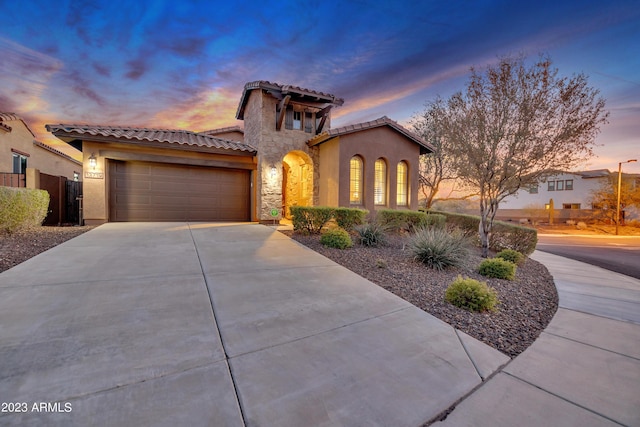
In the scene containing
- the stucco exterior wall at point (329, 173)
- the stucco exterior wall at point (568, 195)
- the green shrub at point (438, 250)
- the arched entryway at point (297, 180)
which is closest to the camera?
the green shrub at point (438, 250)

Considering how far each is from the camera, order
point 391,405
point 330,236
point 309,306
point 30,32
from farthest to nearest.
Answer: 1. point 30,32
2. point 330,236
3. point 309,306
4. point 391,405

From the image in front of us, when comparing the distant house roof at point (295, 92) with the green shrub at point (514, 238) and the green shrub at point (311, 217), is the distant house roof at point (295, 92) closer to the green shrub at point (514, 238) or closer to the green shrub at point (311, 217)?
the green shrub at point (311, 217)

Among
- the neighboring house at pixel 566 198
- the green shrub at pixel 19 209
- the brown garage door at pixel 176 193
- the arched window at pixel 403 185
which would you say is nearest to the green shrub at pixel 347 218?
the arched window at pixel 403 185

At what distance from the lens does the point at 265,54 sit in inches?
410

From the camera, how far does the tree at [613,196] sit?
21344 millimetres

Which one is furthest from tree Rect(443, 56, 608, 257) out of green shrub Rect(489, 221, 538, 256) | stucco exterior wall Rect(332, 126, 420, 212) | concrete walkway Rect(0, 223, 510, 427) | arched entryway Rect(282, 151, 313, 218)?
arched entryway Rect(282, 151, 313, 218)

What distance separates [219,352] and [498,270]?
5327mm

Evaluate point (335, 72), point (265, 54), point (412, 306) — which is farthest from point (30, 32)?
point (412, 306)

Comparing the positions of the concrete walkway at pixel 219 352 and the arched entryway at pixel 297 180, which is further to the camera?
the arched entryway at pixel 297 180

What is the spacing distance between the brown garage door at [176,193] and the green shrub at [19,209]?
2.64 m

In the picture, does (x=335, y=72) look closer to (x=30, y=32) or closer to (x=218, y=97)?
(x=218, y=97)

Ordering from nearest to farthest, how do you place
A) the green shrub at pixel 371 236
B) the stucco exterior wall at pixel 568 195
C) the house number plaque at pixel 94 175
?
1. the green shrub at pixel 371 236
2. the house number plaque at pixel 94 175
3. the stucco exterior wall at pixel 568 195

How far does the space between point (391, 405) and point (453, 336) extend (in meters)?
1.32

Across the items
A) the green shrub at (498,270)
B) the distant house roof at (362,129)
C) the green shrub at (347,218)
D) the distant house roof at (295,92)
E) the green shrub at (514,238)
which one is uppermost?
the distant house roof at (295,92)
